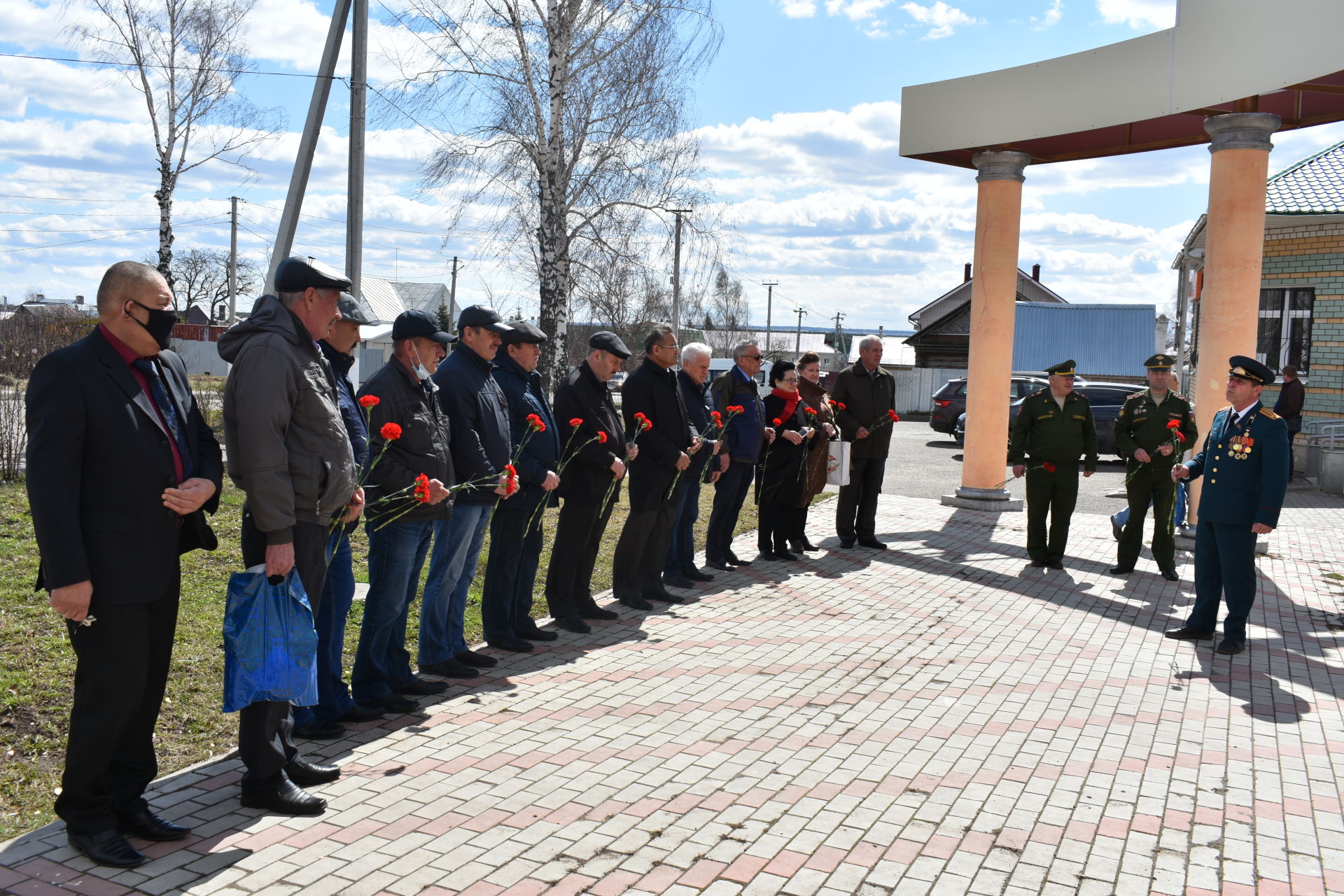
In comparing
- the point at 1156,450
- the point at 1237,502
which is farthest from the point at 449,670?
the point at 1156,450

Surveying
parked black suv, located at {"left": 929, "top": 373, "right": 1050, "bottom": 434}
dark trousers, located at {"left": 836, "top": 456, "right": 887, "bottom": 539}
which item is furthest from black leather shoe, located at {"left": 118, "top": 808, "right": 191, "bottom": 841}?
parked black suv, located at {"left": 929, "top": 373, "right": 1050, "bottom": 434}

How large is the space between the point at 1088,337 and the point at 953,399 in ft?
48.3

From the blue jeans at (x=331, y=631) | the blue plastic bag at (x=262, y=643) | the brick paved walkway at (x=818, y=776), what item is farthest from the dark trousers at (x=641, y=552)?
the blue plastic bag at (x=262, y=643)

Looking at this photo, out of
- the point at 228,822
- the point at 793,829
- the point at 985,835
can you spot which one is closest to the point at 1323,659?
the point at 985,835

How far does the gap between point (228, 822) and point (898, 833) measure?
251cm

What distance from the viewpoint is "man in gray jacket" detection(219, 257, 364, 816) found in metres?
3.91

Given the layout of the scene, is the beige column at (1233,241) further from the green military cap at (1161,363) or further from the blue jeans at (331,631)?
the blue jeans at (331,631)

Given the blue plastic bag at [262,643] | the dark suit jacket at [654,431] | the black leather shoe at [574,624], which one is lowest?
the black leather shoe at [574,624]

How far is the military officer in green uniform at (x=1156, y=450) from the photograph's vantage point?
9.58 metres

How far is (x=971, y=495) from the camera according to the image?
1384 cm

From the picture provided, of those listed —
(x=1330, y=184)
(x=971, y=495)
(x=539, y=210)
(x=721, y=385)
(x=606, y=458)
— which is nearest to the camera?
(x=606, y=458)

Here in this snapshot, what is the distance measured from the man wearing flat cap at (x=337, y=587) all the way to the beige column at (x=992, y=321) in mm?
9577

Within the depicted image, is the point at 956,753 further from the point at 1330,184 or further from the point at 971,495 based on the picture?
the point at 1330,184

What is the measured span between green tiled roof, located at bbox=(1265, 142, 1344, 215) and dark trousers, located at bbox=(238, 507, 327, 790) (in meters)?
17.4
